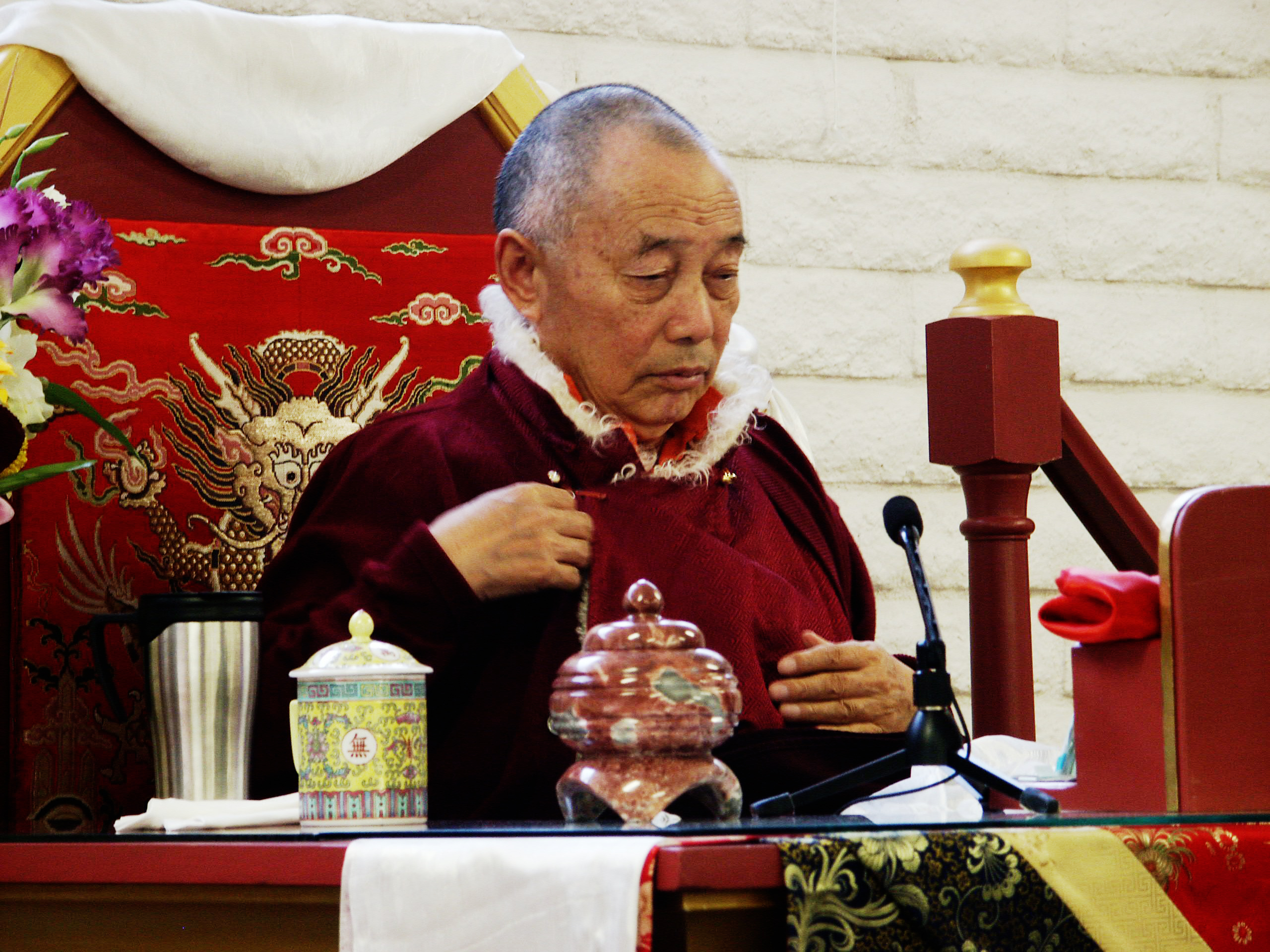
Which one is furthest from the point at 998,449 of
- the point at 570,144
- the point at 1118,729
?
the point at 570,144

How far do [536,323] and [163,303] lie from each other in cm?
43

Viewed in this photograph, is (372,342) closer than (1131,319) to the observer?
Yes

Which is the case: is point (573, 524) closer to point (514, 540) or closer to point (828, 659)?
point (514, 540)

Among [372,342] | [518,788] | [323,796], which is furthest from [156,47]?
[323,796]

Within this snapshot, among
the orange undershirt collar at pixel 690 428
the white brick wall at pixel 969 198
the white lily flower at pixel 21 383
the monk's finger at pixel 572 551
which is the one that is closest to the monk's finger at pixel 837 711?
the monk's finger at pixel 572 551

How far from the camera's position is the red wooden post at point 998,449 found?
4.68ft

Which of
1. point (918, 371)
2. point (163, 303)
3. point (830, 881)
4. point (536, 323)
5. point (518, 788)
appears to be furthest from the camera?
point (918, 371)

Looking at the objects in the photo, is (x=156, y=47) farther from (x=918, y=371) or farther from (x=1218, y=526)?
(x=1218, y=526)

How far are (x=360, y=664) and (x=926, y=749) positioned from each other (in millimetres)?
368

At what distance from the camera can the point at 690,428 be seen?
1.61m

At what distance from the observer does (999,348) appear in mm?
1418

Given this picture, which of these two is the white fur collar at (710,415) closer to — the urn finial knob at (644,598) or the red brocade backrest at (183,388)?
the red brocade backrest at (183,388)

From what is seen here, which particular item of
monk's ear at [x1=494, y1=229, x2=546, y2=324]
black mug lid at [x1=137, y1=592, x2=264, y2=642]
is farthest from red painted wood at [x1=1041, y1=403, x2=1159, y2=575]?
black mug lid at [x1=137, y1=592, x2=264, y2=642]

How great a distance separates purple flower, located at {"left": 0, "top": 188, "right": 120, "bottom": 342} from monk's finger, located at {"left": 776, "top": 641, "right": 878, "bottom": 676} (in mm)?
623
